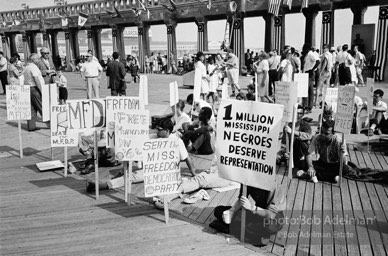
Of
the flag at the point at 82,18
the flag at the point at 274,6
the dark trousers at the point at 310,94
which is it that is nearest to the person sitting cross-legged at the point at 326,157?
the dark trousers at the point at 310,94

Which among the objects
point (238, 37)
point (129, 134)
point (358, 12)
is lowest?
point (129, 134)

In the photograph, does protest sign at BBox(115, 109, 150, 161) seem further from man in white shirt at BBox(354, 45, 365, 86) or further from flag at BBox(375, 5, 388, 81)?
flag at BBox(375, 5, 388, 81)

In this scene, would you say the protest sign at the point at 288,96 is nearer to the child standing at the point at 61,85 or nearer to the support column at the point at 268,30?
the child standing at the point at 61,85

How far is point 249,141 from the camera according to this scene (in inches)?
154

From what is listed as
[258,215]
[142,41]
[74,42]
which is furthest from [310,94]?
[74,42]

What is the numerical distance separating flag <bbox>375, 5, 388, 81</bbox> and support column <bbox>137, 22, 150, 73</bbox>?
16.2 meters

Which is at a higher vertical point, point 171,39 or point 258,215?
point 171,39

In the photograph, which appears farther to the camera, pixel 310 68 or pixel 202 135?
pixel 310 68

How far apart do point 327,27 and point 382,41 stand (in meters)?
2.61

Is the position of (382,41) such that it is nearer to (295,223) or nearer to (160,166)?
(295,223)

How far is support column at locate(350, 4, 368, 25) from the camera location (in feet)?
60.9

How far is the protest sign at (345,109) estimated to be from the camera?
5.95 meters

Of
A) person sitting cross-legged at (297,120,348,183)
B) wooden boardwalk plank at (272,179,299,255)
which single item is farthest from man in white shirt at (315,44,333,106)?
wooden boardwalk plank at (272,179,299,255)

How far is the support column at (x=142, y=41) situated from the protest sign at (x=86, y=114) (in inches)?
945
